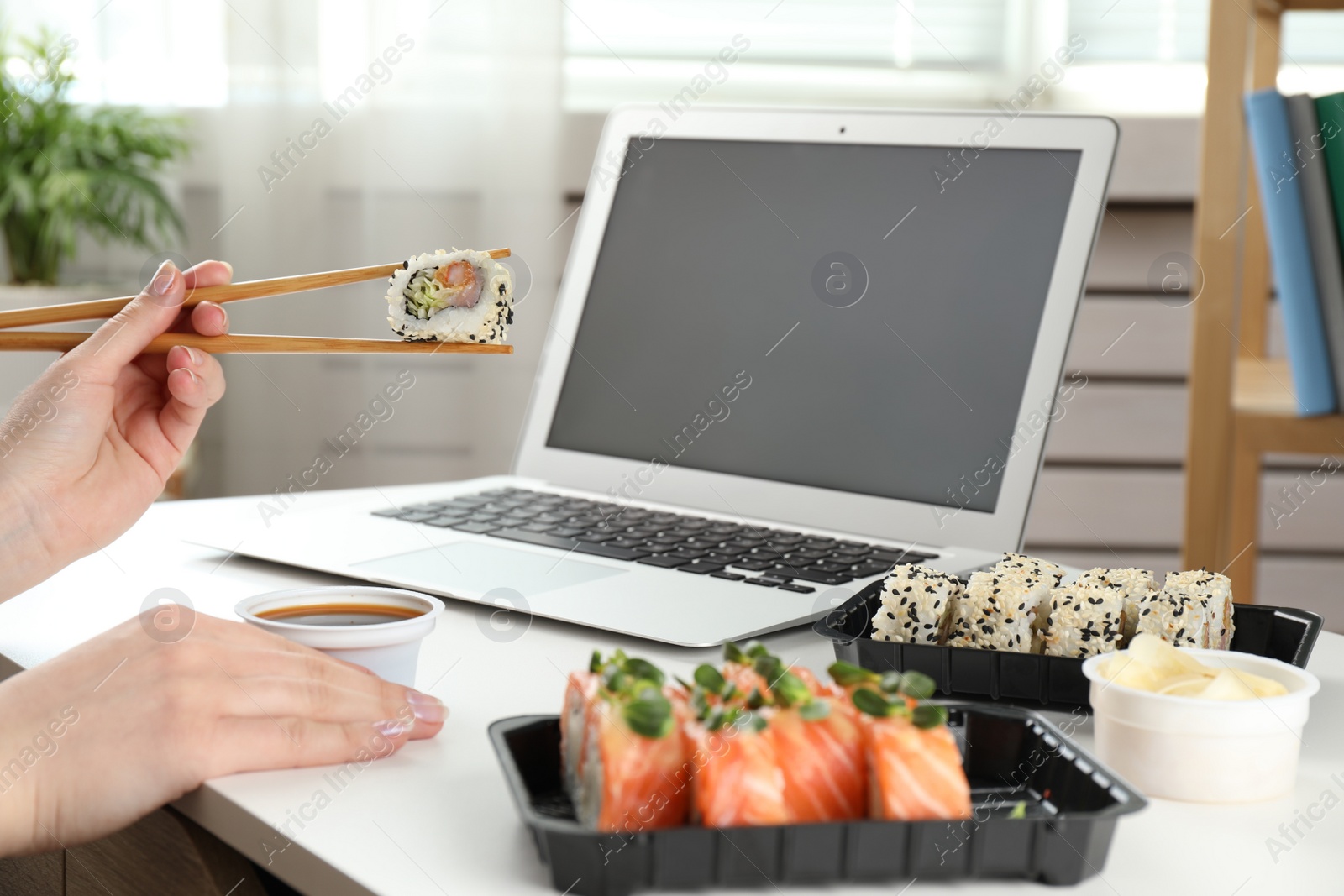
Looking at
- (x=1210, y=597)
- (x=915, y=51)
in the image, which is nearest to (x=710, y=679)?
(x=1210, y=597)

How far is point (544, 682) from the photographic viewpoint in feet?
2.32

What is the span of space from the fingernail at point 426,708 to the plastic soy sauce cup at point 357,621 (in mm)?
37

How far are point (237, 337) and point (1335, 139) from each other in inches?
41.6

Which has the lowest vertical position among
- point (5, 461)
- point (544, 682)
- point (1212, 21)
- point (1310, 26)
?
point (544, 682)

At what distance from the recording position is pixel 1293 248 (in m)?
1.21

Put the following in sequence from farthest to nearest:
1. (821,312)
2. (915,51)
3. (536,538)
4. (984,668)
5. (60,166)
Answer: (915,51) < (60,166) < (821,312) < (536,538) < (984,668)

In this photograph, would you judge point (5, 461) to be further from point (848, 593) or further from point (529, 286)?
point (529, 286)

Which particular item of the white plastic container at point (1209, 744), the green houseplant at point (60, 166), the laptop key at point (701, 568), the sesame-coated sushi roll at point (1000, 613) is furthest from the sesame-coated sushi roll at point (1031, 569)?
the green houseplant at point (60, 166)

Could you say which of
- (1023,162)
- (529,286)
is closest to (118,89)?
(529,286)

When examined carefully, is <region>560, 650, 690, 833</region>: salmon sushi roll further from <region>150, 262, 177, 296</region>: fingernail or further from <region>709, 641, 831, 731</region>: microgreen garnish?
<region>150, 262, 177, 296</region>: fingernail

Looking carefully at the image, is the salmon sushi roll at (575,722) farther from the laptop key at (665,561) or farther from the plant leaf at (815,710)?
the laptop key at (665,561)

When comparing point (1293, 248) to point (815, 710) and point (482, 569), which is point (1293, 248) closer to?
point (482, 569)

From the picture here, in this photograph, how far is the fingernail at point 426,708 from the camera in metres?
0.60

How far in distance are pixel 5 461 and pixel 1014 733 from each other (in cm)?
73
